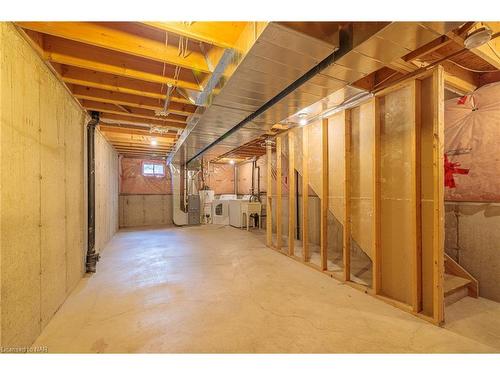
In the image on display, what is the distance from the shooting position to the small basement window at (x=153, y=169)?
26.5 ft

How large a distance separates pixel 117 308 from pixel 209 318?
930 mm

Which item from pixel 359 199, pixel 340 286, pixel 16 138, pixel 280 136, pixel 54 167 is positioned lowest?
pixel 340 286

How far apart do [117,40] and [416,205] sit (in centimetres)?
290

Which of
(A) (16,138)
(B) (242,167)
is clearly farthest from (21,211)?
(B) (242,167)

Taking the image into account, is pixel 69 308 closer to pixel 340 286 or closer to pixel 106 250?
pixel 106 250

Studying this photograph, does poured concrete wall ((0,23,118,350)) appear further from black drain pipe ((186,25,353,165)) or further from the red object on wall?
the red object on wall

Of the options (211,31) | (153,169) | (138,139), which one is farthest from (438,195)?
(153,169)

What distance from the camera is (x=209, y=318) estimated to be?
2.03m

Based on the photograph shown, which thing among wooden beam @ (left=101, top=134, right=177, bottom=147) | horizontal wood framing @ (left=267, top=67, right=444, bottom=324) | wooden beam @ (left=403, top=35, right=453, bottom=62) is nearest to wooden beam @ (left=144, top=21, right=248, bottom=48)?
wooden beam @ (left=403, top=35, right=453, bottom=62)

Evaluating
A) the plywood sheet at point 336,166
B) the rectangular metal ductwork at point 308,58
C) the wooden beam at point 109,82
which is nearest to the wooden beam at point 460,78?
the plywood sheet at point 336,166

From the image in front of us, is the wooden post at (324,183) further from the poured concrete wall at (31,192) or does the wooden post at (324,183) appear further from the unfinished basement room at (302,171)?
the poured concrete wall at (31,192)

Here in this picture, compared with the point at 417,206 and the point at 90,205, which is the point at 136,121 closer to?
the point at 90,205

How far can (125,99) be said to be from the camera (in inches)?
121

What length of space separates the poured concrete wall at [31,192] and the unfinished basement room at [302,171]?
0.01m
